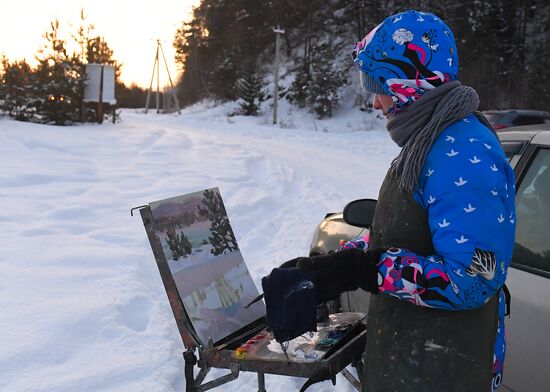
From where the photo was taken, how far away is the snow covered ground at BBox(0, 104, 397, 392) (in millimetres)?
3451

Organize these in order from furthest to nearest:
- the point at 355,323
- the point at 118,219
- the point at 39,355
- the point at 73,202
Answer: the point at 73,202
the point at 118,219
the point at 39,355
the point at 355,323

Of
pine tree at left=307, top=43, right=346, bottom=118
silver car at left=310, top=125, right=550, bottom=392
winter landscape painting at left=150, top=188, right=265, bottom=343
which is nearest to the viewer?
silver car at left=310, top=125, right=550, bottom=392

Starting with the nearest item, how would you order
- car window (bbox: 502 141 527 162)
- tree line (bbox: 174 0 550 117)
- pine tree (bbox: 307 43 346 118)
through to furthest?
car window (bbox: 502 141 527 162) → tree line (bbox: 174 0 550 117) → pine tree (bbox: 307 43 346 118)

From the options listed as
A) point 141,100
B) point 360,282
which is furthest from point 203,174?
point 141,100

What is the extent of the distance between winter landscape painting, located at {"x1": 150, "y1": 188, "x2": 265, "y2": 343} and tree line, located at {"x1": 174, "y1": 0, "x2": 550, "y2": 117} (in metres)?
24.0

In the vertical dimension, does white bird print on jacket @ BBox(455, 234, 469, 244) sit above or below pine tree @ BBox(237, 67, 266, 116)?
below

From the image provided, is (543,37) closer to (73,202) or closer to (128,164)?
(128,164)

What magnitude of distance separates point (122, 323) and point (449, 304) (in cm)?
313

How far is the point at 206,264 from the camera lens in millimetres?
2457

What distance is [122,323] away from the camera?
404 cm

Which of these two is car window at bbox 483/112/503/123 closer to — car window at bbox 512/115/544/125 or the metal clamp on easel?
car window at bbox 512/115/544/125

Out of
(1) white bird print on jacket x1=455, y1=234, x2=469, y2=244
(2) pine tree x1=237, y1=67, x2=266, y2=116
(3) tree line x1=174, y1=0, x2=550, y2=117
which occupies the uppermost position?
(3) tree line x1=174, y1=0, x2=550, y2=117

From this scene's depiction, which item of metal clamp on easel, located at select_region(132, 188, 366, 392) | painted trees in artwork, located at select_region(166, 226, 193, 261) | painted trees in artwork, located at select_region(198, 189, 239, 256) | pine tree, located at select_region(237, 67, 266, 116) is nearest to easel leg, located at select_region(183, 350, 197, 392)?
metal clamp on easel, located at select_region(132, 188, 366, 392)

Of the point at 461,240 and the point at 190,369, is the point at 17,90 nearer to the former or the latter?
the point at 190,369
